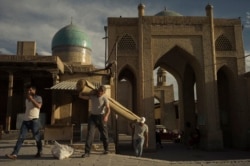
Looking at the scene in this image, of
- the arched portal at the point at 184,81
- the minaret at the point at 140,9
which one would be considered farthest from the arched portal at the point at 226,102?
the minaret at the point at 140,9

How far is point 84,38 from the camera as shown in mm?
29625

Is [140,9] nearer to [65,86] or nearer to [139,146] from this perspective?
[65,86]

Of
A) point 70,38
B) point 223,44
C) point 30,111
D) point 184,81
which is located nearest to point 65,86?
point 30,111

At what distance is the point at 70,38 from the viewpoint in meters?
28.5

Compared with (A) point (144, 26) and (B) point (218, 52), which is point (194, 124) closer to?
(B) point (218, 52)

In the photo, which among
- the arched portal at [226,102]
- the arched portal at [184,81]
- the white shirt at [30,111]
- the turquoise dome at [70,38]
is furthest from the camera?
the turquoise dome at [70,38]

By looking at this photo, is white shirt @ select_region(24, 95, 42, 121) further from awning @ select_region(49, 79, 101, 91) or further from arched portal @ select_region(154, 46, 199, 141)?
arched portal @ select_region(154, 46, 199, 141)

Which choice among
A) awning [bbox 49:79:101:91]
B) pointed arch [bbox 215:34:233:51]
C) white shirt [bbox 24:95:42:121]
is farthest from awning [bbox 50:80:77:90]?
pointed arch [bbox 215:34:233:51]

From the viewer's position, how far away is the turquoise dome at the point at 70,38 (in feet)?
93.1

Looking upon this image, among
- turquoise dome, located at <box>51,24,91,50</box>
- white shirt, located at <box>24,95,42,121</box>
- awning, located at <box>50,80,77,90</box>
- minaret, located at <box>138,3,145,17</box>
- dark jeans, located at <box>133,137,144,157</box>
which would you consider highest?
turquoise dome, located at <box>51,24,91,50</box>

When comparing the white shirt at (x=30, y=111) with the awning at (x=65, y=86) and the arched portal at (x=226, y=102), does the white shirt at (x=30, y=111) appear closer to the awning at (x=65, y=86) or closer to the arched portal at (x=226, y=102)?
the awning at (x=65, y=86)

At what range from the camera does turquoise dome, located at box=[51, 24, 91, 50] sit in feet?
93.1

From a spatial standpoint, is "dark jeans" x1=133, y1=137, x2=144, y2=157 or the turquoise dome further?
the turquoise dome

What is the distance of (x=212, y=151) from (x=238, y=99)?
407 centimetres
